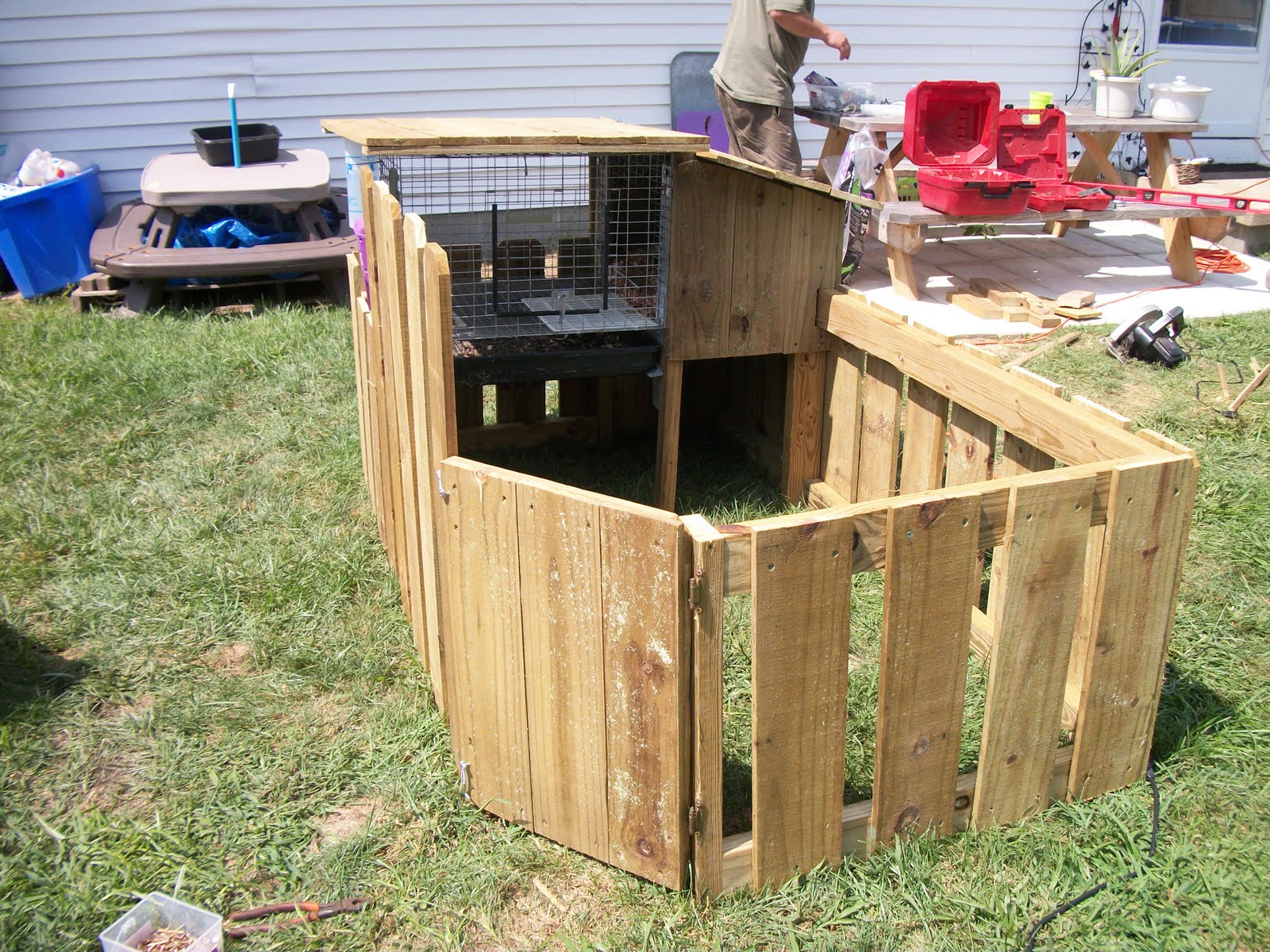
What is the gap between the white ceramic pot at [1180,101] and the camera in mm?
8359

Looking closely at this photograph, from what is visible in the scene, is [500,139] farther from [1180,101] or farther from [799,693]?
[1180,101]

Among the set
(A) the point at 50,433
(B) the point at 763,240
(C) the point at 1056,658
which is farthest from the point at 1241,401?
(A) the point at 50,433

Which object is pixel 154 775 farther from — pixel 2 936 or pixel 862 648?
pixel 862 648

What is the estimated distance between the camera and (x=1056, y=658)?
256 centimetres

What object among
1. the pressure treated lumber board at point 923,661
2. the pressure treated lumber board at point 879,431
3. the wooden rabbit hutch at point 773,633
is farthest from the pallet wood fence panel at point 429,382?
the pressure treated lumber board at point 879,431

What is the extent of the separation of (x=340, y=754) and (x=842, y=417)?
2.37m

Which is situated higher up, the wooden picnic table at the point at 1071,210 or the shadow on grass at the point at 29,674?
the wooden picnic table at the point at 1071,210

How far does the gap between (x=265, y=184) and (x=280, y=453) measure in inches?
120

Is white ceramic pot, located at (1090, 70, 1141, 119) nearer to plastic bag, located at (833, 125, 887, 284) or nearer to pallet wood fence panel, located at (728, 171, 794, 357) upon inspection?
plastic bag, located at (833, 125, 887, 284)

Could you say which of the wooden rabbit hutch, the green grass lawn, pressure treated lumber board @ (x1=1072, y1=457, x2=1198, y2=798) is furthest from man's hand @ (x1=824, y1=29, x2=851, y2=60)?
pressure treated lumber board @ (x1=1072, y1=457, x2=1198, y2=798)

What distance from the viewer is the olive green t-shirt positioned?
6.51 m

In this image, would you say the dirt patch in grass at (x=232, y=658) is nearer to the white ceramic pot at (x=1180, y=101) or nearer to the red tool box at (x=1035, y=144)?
the red tool box at (x=1035, y=144)

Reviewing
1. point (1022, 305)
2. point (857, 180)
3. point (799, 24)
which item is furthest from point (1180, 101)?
point (799, 24)

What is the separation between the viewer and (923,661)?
243 cm
